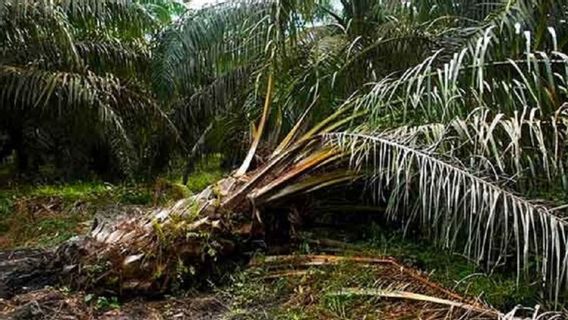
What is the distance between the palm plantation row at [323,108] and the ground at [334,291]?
5.1 inches

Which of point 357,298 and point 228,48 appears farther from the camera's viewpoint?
point 228,48

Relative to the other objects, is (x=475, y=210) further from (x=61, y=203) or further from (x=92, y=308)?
(x=61, y=203)

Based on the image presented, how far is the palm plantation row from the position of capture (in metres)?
2.56

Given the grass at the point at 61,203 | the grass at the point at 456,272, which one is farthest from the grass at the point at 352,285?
the grass at the point at 61,203

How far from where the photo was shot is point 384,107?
317 cm

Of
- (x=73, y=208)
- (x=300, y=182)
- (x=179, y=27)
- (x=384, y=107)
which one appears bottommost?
(x=73, y=208)

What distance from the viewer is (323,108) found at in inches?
163

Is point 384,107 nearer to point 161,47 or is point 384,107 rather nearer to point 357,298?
point 357,298

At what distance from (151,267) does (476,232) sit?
1774 mm

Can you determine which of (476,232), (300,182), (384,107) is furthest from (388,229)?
(476,232)

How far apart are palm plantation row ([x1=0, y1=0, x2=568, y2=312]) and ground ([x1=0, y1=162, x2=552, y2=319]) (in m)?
0.13

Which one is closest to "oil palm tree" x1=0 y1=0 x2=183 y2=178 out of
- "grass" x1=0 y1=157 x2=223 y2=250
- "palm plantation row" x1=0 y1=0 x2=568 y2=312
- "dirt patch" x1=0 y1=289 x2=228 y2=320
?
"palm plantation row" x1=0 y1=0 x2=568 y2=312

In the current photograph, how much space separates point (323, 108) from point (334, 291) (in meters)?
1.50

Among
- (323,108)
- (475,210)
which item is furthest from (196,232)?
(475,210)
